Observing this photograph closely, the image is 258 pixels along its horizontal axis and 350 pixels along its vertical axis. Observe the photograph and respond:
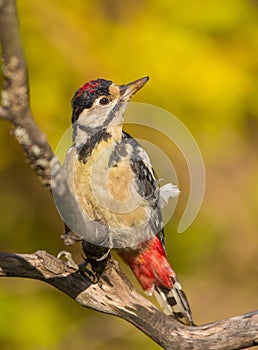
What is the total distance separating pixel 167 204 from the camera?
4430mm

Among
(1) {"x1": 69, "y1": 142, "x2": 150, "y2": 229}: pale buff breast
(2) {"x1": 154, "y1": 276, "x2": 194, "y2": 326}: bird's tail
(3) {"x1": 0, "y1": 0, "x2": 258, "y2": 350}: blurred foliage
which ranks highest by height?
(3) {"x1": 0, "y1": 0, "x2": 258, "y2": 350}: blurred foliage

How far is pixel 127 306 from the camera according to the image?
144 inches

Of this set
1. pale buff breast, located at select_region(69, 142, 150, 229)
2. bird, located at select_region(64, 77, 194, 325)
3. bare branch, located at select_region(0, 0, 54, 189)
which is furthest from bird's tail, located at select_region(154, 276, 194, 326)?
bare branch, located at select_region(0, 0, 54, 189)

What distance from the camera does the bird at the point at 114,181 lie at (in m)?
3.77

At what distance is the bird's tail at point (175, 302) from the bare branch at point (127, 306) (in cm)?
72

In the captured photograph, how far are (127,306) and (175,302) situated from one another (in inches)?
36.6

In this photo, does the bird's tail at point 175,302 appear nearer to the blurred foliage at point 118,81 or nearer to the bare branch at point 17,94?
the blurred foliage at point 118,81

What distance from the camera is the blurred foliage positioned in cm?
520

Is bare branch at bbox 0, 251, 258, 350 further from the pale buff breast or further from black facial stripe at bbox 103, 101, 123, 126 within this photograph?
black facial stripe at bbox 103, 101, 123, 126

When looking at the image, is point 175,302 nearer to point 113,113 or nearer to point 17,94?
point 113,113

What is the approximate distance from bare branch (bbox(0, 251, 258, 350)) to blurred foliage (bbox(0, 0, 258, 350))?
163cm

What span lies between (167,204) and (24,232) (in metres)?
1.57

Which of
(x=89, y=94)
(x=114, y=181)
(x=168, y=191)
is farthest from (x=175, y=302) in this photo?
(x=89, y=94)

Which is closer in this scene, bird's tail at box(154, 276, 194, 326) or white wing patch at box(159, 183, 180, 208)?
white wing patch at box(159, 183, 180, 208)
